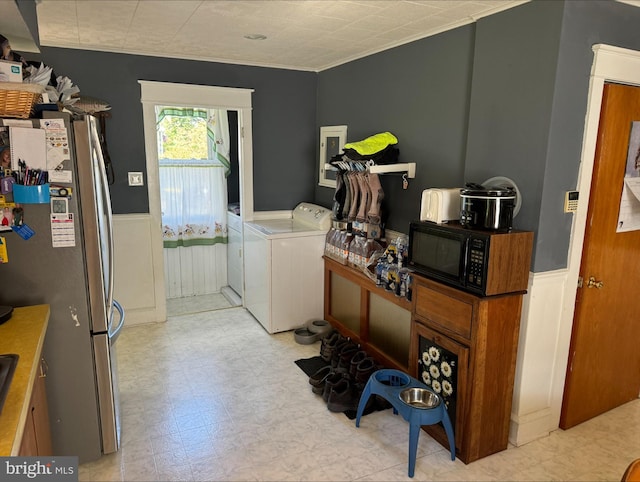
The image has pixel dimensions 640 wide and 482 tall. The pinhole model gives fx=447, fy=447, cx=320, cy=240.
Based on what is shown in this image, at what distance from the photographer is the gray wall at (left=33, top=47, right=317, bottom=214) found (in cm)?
364

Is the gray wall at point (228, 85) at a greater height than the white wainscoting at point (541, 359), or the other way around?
the gray wall at point (228, 85)

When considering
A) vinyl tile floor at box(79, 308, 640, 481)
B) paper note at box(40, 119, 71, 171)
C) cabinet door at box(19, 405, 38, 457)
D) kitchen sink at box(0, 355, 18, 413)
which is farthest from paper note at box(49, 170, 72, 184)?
vinyl tile floor at box(79, 308, 640, 481)

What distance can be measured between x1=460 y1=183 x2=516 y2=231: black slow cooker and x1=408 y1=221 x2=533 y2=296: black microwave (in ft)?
0.17

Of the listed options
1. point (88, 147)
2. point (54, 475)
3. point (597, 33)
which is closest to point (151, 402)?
point (54, 475)

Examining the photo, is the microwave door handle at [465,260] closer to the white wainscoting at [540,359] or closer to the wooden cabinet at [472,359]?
the wooden cabinet at [472,359]

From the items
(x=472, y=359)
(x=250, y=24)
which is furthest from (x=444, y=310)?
(x=250, y=24)

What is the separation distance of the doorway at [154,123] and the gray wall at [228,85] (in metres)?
0.06

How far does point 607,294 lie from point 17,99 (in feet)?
10.3

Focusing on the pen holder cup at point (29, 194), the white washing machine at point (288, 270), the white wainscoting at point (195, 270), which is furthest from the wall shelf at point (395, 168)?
the white wainscoting at point (195, 270)

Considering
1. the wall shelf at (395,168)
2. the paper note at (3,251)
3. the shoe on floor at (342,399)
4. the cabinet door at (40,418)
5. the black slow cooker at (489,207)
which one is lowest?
the shoe on floor at (342,399)

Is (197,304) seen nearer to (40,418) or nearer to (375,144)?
(375,144)

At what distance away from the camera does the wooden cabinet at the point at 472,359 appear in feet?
7.20

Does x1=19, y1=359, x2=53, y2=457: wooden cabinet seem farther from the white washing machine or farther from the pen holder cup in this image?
the white washing machine

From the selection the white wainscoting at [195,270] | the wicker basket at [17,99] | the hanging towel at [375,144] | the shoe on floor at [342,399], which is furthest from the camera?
the white wainscoting at [195,270]
